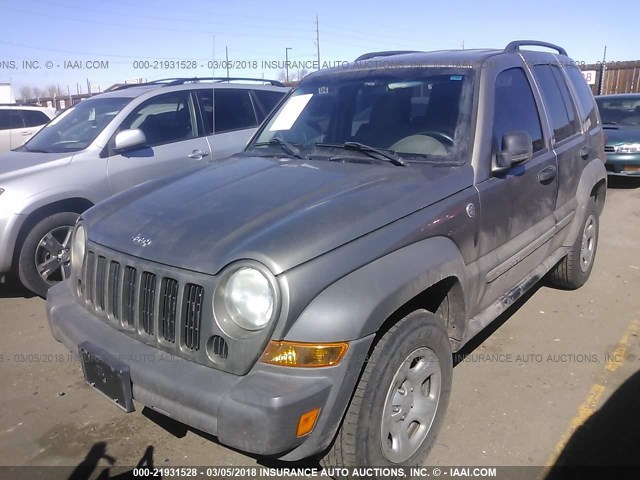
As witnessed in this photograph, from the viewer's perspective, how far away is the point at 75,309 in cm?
285

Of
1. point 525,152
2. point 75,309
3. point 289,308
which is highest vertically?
point 525,152

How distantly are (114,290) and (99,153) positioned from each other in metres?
3.04

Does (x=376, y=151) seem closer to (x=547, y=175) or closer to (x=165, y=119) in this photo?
(x=547, y=175)

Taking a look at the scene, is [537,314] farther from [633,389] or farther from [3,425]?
[3,425]

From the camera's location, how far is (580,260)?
472 cm

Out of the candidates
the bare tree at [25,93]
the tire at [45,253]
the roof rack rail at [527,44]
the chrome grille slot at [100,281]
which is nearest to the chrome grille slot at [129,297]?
the chrome grille slot at [100,281]

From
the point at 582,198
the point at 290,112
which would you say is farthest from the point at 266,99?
the point at 582,198

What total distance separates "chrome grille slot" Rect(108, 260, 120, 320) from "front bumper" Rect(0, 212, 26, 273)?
2569 mm

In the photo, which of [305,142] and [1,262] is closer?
[305,142]

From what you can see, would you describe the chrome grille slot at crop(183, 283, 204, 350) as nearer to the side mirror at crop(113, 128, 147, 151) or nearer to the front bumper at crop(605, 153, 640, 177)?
the side mirror at crop(113, 128, 147, 151)

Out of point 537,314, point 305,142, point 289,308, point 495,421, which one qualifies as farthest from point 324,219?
point 537,314

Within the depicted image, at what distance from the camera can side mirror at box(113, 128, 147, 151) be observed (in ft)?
16.4

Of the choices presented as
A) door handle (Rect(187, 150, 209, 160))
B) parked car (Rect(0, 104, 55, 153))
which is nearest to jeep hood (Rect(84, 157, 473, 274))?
door handle (Rect(187, 150, 209, 160))

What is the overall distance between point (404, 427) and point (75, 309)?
72.5 inches
